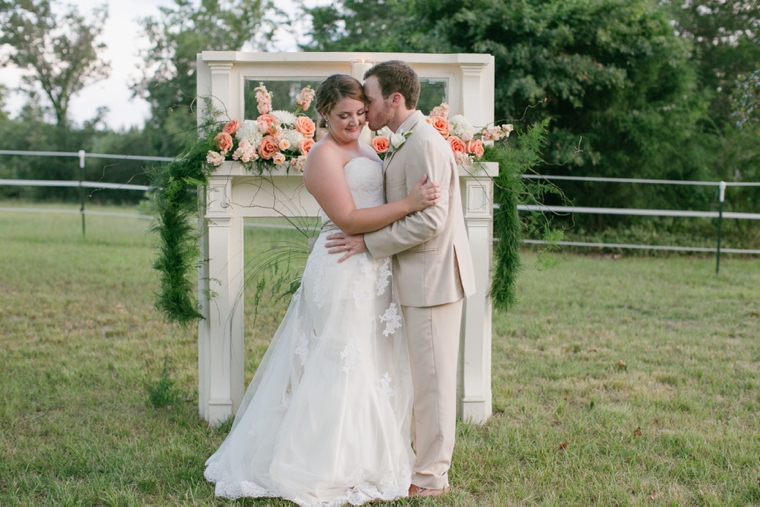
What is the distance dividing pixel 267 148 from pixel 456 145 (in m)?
1.05

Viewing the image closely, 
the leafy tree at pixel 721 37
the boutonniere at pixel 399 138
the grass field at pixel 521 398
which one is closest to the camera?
the boutonniere at pixel 399 138

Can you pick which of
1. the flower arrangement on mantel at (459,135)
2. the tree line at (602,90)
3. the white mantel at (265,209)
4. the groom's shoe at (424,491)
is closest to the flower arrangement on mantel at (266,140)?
the white mantel at (265,209)

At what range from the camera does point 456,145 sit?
12.5 ft

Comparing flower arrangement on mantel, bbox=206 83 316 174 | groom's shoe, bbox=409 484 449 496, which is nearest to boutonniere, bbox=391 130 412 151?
flower arrangement on mantel, bbox=206 83 316 174

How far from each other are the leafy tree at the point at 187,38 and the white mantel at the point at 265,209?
2577 cm

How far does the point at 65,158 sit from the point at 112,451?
2470 centimetres

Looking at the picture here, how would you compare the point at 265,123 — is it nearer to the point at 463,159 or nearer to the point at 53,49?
the point at 463,159

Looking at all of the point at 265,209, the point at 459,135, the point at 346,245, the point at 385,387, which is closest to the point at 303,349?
the point at 385,387

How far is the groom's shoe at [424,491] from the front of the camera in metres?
A: 3.11

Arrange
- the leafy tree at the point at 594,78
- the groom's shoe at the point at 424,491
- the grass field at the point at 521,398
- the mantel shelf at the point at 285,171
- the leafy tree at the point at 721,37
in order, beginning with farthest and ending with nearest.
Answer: the leafy tree at the point at 721,37, the leafy tree at the point at 594,78, the mantel shelf at the point at 285,171, the grass field at the point at 521,398, the groom's shoe at the point at 424,491

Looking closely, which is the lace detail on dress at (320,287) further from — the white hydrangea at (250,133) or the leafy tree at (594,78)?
the leafy tree at (594,78)

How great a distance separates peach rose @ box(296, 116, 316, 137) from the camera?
3.82 meters

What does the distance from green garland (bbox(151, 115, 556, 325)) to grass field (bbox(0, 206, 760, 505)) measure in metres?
0.70

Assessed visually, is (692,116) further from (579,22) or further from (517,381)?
(517,381)
